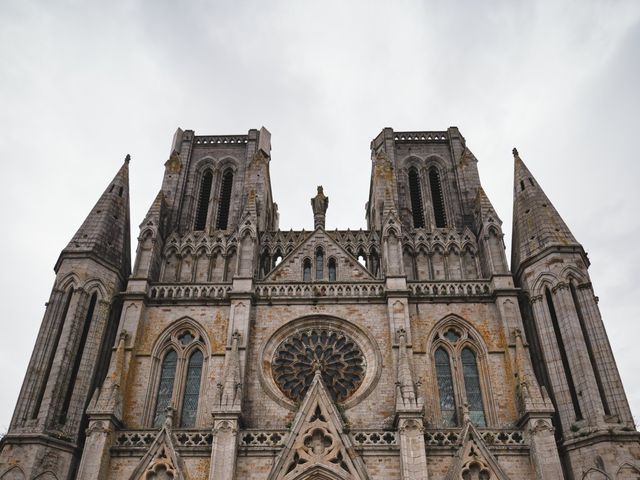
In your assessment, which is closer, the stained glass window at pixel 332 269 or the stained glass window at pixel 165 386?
the stained glass window at pixel 165 386

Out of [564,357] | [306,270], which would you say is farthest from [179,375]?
[564,357]

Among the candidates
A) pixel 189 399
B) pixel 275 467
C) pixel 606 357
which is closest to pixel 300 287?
pixel 189 399

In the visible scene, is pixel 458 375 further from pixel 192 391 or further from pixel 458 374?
pixel 192 391

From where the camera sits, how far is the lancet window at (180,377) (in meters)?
21.3

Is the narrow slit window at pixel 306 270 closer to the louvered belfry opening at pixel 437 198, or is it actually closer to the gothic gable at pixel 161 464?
the louvered belfry opening at pixel 437 198

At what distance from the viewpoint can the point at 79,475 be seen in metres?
18.2

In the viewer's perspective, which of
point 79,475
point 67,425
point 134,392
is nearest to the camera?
point 79,475

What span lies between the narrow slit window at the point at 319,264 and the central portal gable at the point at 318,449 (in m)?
6.49

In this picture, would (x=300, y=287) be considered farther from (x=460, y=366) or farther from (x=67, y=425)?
(x=67, y=425)

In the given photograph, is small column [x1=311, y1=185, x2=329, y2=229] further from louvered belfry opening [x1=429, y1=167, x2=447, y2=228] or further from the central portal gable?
the central portal gable

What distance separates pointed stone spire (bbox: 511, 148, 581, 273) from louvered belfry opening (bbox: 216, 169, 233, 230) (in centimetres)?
1308

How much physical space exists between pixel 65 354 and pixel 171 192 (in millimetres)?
10529

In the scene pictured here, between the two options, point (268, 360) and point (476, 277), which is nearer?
point (268, 360)

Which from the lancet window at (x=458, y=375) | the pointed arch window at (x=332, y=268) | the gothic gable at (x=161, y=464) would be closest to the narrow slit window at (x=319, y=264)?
the pointed arch window at (x=332, y=268)
